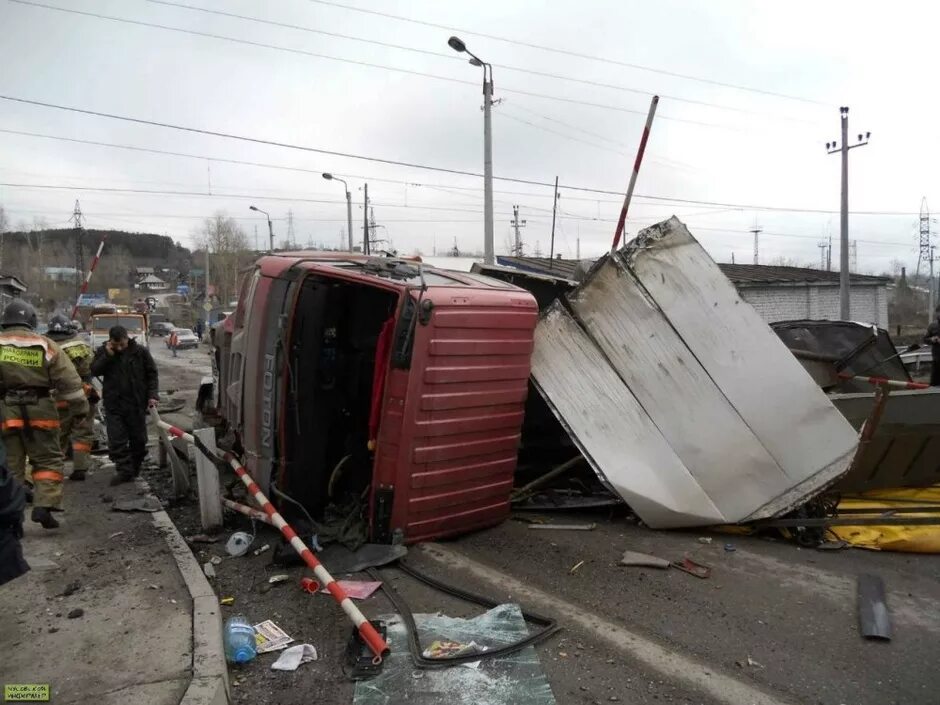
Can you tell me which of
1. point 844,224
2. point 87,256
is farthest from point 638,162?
point 87,256

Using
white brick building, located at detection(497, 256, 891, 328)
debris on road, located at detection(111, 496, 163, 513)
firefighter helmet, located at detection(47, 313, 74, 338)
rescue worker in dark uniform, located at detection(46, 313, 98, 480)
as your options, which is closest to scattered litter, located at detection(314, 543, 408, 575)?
debris on road, located at detection(111, 496, 163, 513)

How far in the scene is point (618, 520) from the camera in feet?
17.6

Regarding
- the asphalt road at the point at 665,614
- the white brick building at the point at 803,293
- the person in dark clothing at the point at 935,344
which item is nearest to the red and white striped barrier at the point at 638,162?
the asphalt road at the point at 665,614

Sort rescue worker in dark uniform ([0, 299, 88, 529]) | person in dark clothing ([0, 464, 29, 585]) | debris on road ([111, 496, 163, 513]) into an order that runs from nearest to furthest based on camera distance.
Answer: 1. person in dark clothing ([0, 464, 29, 585])
2. rescue worker in dark uniform ([0, 299, 88, 529])
3. debris on road ([111, 496, 163, 513])

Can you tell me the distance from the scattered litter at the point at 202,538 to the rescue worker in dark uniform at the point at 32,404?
3.11ft

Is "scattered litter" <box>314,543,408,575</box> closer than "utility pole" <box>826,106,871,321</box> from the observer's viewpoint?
Yes

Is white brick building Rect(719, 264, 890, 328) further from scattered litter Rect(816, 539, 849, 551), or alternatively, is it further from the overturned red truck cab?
the overturned red truck cab

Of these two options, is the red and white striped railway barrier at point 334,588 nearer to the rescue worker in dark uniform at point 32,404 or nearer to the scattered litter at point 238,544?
the scattered litter at point 238,544

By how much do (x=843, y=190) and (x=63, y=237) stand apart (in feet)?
317

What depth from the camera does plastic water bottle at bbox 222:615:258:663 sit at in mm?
3217

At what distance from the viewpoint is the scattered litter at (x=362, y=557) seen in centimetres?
427

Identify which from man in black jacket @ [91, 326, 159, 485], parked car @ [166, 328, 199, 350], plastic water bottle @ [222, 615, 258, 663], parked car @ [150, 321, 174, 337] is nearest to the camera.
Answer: plastic water bottle @ [222, 615, 258, 663]

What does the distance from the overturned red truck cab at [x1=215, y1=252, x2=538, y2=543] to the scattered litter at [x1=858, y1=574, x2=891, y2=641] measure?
2359mm

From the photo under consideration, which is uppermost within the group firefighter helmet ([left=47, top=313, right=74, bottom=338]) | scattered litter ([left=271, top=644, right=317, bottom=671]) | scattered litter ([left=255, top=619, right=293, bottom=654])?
firefighter helmet ([left=47, top=313, right=74, bottom=338])
